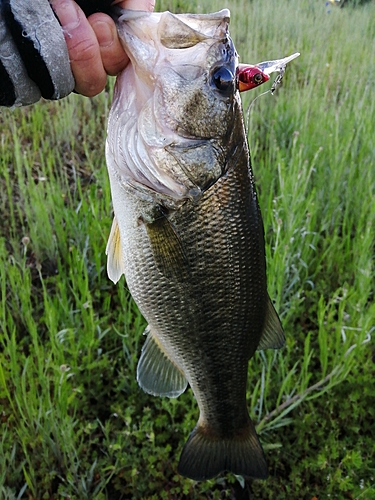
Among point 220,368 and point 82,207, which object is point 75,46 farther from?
point 82,207

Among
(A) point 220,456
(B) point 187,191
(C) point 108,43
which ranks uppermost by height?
(C) point 108,43

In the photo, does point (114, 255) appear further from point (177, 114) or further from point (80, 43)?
point (80, 43)

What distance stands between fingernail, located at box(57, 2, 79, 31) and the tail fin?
118 cm

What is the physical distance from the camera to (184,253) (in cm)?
117

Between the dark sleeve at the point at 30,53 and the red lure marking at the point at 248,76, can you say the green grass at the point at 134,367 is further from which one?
the dark sleeve at the point at 30,53

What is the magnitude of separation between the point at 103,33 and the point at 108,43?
Answer: 0.08ft

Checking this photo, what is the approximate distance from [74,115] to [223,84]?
242 centimetres

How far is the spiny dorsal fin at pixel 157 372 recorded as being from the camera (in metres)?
1.39

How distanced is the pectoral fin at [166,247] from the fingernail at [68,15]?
1.50 ft

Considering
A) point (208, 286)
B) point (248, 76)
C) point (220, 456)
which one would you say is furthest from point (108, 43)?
point (220, 456)

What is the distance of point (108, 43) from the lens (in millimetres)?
1013

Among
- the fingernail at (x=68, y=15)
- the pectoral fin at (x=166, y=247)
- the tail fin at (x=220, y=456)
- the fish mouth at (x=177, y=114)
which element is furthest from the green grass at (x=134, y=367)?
the fingernail at (x=68, y=15)

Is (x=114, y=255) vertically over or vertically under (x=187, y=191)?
under

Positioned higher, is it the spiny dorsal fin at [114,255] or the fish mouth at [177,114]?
the fish mouth at [177,114]
